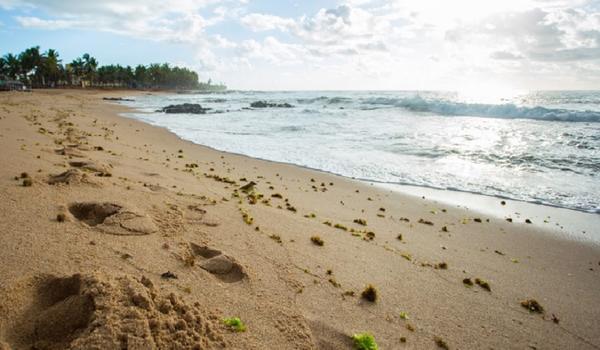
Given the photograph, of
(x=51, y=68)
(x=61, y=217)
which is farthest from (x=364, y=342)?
(x=51, y=68)

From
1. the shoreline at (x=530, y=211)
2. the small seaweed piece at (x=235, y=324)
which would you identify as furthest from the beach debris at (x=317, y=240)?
the shoreline at (x=530, y=211)

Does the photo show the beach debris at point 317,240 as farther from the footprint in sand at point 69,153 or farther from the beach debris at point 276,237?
the footprint in sand at point 69,153

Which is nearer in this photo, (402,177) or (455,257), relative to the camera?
(455,257)

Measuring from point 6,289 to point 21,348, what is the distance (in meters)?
0.64

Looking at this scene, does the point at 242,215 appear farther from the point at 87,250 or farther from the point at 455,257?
the point at 455,257

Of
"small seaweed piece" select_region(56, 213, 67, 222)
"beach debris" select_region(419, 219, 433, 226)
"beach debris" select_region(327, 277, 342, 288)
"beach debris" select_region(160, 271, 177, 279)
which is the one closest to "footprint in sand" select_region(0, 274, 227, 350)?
"beach debris" select_region(160, 271, 177, 279)

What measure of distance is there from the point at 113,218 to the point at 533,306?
498 centimetres

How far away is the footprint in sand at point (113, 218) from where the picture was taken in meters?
3.96

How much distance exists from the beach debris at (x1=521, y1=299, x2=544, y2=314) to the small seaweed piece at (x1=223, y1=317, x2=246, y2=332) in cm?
322

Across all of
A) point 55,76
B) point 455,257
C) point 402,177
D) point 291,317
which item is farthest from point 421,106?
point 55,76

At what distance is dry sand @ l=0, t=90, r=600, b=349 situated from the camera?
2500 mm

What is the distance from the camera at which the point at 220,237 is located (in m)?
4.37

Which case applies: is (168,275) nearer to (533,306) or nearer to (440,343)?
(440,343)

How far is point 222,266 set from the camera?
142 inches
